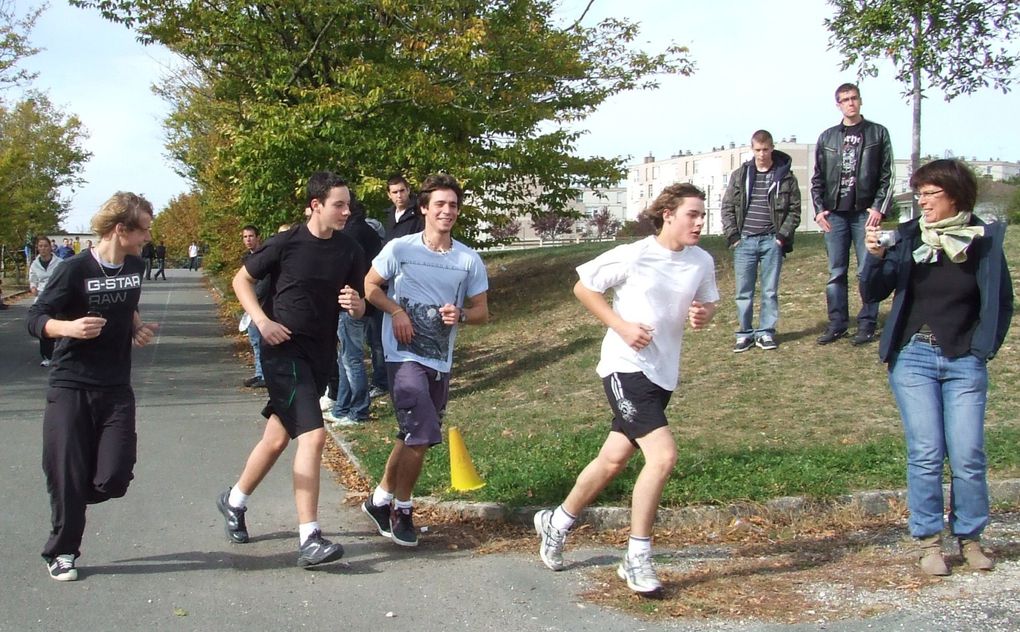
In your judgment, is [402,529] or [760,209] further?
[760,209]

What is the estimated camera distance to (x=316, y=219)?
18.3 feet

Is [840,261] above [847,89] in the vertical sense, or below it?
below

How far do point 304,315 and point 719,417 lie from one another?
12.2ft

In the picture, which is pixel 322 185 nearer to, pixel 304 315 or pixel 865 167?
pixel 304 315

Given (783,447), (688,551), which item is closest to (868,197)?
(783,447)

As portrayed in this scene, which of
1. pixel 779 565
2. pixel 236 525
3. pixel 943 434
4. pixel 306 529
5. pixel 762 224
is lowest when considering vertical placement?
pixel 779 565

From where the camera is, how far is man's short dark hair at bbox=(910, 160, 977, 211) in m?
5.06

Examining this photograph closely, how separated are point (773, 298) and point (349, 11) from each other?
27.2 ft

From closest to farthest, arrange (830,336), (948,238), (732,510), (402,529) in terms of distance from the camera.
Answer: (948,238)
(402,529)
(732,510)
(830,336)

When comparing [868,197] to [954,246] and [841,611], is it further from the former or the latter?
[841,611]

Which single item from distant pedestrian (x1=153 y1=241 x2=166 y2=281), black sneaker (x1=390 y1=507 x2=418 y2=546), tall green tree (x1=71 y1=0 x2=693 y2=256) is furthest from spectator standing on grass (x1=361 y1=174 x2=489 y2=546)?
distant pedestrian (x1=153 y1=241 x2=166 y2=281)

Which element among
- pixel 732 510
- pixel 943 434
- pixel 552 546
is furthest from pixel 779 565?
pixel 552 546

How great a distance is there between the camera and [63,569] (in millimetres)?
5117

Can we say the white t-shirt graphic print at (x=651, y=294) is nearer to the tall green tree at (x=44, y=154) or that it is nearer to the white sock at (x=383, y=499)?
the white sock at (x=383, y=499)
